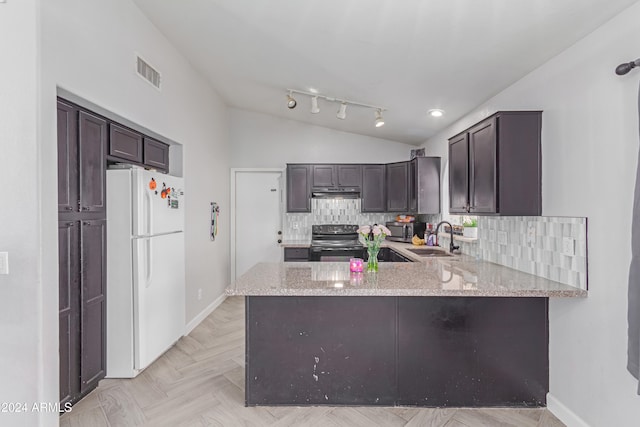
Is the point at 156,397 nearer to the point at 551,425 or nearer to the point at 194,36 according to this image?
the point at 551,425

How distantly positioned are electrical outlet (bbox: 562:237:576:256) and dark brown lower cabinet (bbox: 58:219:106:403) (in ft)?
10.6

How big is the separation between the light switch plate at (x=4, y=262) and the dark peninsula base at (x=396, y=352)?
4.34 ft

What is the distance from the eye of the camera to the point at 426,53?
2414mm

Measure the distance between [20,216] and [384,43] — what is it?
2.45 metres

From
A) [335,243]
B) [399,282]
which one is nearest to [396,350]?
[399,282]

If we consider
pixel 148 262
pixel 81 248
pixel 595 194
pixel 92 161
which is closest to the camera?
pixel 595 194

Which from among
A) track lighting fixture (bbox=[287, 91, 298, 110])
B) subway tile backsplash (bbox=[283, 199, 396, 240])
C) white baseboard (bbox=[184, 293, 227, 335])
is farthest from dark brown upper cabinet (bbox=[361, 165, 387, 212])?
white baseboard (bbox=[184, 293, 227, 335])

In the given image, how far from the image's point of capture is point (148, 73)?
114 inches

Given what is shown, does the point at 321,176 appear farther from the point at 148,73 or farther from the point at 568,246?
the point at 568,246

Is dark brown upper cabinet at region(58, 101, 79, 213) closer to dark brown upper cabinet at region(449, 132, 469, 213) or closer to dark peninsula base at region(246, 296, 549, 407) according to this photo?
dark peninsula base at region(246, 296, 549, 407)

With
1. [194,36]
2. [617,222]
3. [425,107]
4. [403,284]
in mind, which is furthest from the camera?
[425,107]

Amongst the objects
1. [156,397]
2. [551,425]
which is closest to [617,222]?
[551,425]

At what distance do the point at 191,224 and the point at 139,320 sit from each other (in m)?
1.37

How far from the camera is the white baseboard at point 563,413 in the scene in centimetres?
204
